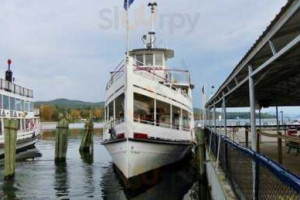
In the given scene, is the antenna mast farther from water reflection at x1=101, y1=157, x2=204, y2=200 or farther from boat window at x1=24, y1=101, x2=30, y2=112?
boat window at x1=24, y1=101, x2=30, y2=112

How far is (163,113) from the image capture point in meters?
19.1

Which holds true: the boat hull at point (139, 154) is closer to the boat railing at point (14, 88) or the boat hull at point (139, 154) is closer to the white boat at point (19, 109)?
the white boat at point (19, 109)

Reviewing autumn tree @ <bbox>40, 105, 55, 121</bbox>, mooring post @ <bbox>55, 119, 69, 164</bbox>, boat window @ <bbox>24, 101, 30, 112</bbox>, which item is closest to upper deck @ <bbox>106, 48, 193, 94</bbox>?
mooring post @ <bbox>55, 119, 69, 164</bbox>

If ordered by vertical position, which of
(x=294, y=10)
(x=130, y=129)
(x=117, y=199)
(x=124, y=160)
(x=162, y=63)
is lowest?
(x=117, y=199)

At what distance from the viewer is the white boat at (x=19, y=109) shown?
28547 mm

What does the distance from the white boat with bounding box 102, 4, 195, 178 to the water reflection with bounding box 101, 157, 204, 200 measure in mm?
523

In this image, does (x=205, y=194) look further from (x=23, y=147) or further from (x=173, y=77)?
(x=23, y=147)

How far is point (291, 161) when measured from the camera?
1283 centimetres

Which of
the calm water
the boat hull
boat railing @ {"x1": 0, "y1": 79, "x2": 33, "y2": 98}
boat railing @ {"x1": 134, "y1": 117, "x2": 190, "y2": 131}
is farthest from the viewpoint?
boat railing @ {"x1": 0, "y1": 79, "x2": 33, "y2": 98}

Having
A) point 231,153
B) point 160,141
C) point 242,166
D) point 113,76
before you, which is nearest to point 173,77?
point 113,76

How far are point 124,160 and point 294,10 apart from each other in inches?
431

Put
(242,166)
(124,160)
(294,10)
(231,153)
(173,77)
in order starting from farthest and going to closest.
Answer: (173,77), (124,160), (231,153), (242,166), (294,10)

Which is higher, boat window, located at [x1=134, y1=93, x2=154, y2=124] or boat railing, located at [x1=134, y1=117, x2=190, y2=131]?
boat window, located at [x1=134, y1=93, x2=154, y2=124]

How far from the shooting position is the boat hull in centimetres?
1466
